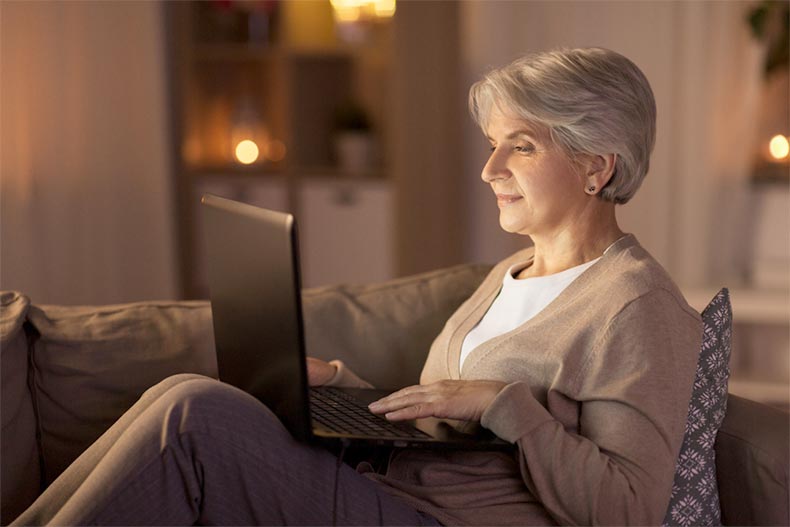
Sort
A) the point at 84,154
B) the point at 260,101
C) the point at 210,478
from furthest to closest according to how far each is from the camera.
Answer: the point at 260,101, the point at 84,154, the point at 210,478

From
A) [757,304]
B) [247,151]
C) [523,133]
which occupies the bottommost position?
[757,304]

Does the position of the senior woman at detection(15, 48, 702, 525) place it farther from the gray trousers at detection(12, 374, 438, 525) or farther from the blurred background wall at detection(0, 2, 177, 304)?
the blurred background wall at detection(0, 2, 177, 304)

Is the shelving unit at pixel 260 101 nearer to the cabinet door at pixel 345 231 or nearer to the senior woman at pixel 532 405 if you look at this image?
the cabinet door at pixel 345 231

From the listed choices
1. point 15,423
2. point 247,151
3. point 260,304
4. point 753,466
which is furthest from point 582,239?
point 247,151

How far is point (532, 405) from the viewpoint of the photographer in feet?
4.86

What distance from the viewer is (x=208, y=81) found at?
Result: 4516 mm

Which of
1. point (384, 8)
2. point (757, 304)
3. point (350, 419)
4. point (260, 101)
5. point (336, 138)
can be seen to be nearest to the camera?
point (350, 419)

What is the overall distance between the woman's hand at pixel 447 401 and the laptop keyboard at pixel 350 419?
0.02 m

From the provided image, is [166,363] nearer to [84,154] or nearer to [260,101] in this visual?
[84,154]

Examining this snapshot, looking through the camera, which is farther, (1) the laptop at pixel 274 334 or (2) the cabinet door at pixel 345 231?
(2) the cabinet door at pixel 345 231

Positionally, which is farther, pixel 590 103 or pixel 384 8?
pixel 384 8

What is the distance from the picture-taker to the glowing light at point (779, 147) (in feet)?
11.6

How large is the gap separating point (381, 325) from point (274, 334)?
64cm

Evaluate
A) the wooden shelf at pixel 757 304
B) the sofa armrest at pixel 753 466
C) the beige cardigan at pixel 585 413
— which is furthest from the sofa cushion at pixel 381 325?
the wooden shelf at pixel 757 304
